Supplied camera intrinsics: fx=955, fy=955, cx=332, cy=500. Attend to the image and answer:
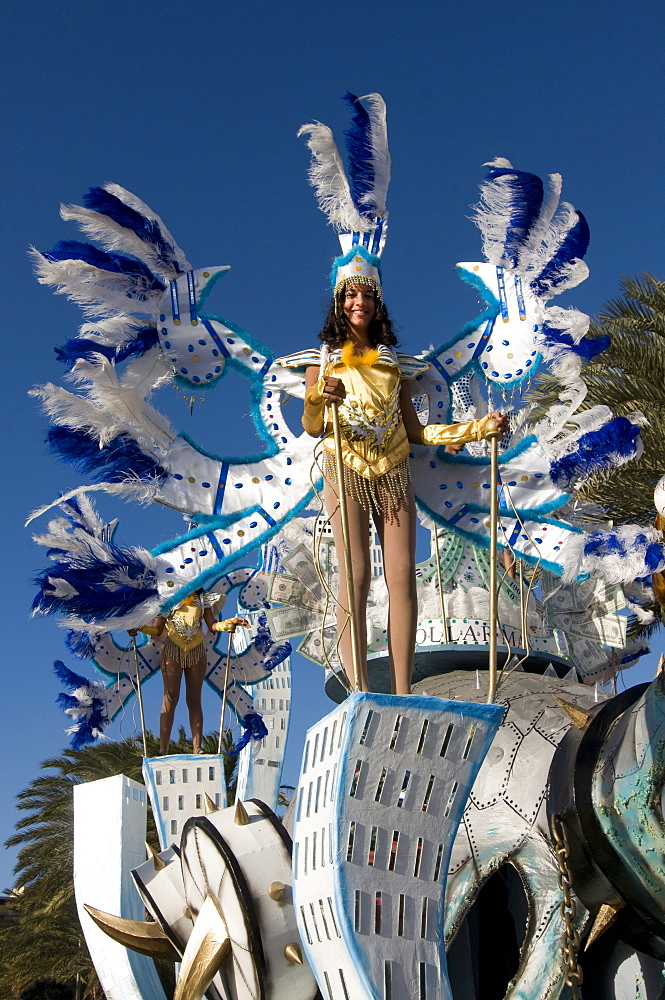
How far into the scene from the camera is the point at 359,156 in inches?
180

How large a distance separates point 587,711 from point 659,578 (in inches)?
52.3

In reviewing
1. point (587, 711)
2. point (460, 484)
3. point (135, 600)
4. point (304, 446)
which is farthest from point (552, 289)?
point (135, 600)

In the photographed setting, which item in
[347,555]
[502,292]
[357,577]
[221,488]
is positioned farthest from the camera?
→ [502,292]

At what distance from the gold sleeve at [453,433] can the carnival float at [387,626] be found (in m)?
0.17

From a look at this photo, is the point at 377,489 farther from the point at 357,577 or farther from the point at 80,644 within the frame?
the point at 80,644

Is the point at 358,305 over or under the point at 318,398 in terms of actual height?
over

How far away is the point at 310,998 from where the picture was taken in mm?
4086

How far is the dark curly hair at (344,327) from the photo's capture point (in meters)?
4.45

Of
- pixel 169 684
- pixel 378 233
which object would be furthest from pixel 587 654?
pixel 378 233

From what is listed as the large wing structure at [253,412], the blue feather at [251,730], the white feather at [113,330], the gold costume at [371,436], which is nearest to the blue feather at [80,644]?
the blue feather at [251,730]

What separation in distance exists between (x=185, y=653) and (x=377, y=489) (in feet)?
12.3

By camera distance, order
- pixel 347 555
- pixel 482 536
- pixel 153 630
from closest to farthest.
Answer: pixel 347 555 < pixel 482 536 < pixel 153 630

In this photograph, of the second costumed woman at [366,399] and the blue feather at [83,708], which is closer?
the second costumed woman at [366,399]

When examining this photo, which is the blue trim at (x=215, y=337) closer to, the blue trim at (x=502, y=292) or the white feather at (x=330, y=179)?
the white feather at (x=330, y=179)
